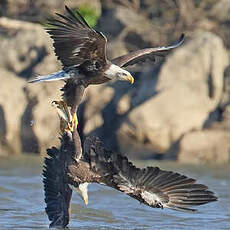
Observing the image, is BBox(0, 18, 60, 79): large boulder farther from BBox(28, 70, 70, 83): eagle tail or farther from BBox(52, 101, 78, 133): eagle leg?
BBox(28, 70, 70, 83): eagle tail

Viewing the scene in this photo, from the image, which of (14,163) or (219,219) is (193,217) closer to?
(219,219)

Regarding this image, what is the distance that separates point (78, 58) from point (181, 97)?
21.0 ft

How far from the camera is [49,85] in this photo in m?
14.2

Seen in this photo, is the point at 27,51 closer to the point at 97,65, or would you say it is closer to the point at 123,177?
the point at 97,65

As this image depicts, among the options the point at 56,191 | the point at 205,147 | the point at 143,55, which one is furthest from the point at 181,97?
the point at 56,191

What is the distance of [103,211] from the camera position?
9258 mm

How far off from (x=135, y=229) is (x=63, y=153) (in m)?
1.24

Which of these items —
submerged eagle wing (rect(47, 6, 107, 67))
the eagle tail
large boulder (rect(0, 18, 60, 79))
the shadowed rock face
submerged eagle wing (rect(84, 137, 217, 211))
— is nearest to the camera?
submerged eagle wing (rect(84, 137, 217, 211))

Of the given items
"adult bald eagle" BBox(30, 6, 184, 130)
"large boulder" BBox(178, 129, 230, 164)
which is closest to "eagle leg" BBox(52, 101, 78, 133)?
"adult bald eagle" BBox(30, 6, 184, 130)

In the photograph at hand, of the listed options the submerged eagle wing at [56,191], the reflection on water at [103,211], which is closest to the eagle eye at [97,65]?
the submerged eagle wing at [56,191]

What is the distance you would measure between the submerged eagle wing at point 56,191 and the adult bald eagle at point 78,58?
34 centimetres

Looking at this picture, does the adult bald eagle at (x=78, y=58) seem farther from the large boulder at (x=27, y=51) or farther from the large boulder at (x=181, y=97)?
the large boulder at (x=27, y=51)

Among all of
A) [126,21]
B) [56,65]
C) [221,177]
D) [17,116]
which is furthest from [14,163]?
[126,21]

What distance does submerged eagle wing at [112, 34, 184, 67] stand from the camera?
8359 mm
